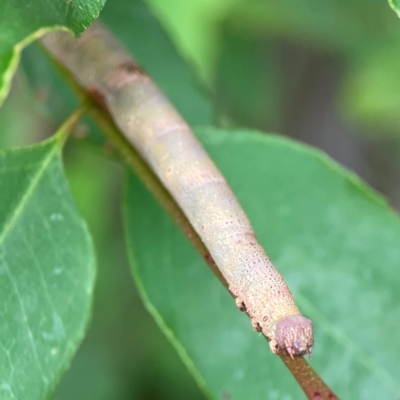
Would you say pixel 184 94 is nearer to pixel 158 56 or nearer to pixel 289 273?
pixel 158 56

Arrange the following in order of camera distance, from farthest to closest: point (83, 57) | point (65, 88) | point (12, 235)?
1. point (65, 88)
2. point (83, 57)
3. point (12, 235)

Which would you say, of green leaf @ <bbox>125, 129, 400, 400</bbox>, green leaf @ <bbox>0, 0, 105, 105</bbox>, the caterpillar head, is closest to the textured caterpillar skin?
the caterpillar head

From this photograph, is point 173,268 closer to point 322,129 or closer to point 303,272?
point 303,272

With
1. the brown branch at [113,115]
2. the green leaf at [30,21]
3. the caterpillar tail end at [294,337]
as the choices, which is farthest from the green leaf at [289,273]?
the green leaf at [30,21]

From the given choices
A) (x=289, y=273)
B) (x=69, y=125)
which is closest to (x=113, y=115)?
(x=69, y=125)

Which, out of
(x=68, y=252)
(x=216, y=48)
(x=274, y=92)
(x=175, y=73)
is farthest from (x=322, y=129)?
(x=68, y=252)

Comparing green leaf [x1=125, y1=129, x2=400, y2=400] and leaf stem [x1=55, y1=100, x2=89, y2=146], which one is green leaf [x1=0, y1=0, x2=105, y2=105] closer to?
leaf stem [x1=55, y1=100, x2=89, y2=146]

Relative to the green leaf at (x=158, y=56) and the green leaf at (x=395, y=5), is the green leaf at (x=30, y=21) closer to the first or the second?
the green leaf at (x=395, y=5)
